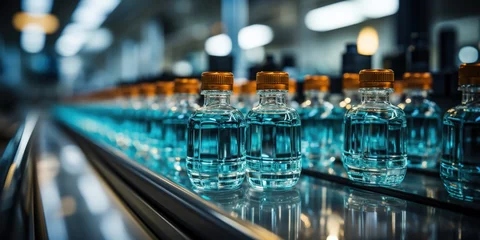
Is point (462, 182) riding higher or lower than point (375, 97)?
lower

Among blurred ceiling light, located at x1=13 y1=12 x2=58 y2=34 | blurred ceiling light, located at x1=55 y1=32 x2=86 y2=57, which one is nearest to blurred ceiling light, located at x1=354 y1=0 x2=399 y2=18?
blurred ceiling light, located at x1=13 y1=12 x2=58 y2=34

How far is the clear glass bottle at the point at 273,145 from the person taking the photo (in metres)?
0.87

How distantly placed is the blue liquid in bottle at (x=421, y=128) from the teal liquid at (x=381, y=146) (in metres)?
0.25

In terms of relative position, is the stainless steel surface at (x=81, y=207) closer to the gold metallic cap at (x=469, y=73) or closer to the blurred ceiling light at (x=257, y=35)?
the gold metallic cap at (x=469, y=73)

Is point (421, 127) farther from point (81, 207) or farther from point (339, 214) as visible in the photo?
point (81, 207)

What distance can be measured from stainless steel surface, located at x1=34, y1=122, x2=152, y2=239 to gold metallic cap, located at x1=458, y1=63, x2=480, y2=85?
2.10 ft

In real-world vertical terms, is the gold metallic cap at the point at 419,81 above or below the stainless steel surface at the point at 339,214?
above

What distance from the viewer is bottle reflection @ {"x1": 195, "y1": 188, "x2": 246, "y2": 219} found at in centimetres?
65

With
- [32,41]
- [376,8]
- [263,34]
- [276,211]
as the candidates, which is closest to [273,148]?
[276,211]

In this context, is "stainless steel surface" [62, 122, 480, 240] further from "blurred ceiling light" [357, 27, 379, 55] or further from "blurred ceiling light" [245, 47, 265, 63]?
"blurred ceiling light" [245, 47, 265, 63]

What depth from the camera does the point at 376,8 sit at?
441 centimetres

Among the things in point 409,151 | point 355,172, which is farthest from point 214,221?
point 409,151

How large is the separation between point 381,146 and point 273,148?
0.78ft

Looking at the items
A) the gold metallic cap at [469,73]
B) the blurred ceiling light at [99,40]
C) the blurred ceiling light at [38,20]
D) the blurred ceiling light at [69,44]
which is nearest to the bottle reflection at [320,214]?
the gold metallic cap at [469,73]
